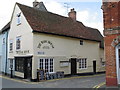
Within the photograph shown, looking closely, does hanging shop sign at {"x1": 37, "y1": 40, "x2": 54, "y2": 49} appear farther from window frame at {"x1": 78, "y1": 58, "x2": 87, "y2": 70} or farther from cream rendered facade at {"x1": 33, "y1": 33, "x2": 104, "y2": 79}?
window frame at {"x1": 78, "y1": 58, "x2": 87, "y2": 70}

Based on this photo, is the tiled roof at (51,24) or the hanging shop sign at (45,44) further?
the tiled roof at (51,24)

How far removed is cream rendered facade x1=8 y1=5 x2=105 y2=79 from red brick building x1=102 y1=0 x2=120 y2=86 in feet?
23.8

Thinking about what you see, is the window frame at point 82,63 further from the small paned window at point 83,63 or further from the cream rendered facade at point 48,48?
the cream rendered facade at point 48,48

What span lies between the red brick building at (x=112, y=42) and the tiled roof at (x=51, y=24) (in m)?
7.21

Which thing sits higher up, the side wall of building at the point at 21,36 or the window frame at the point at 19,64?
the side wall of building at the point at 21,36

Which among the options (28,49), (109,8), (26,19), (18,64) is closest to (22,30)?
(26,19)

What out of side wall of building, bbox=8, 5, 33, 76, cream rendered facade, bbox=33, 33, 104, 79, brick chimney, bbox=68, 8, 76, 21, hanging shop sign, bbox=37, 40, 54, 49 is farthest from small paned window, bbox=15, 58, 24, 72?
brick chimney, bbox=68, 8, 76, 21

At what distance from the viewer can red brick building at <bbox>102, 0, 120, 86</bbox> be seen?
9.88m

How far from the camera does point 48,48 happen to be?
1611 cm

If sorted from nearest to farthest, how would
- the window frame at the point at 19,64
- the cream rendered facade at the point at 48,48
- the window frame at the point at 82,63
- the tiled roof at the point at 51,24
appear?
the cream rendered facade at the point at 48,48, the tiled roof at the point at 51,24, the window frame at the point at 19,64, the window frame at the point at 82,63

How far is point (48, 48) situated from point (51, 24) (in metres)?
3.45

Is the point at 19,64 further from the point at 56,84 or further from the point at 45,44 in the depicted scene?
the point at 56,84

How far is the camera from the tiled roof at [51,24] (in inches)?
637

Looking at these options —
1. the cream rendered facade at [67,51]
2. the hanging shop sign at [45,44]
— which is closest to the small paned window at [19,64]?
the cream rendered facade at [67,51]
